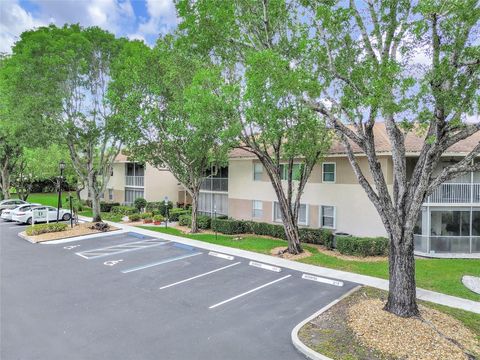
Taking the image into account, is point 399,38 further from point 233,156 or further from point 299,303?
point 233,156

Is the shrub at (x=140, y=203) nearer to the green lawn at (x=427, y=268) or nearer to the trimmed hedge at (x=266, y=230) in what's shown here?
the trimmed hedge at (x=266, y=230)

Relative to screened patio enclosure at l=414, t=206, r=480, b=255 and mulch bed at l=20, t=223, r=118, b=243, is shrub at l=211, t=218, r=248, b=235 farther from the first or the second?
screened patio enclosure at l=414, t=206, r=480, b=255

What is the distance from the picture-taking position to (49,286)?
12062 millimetres

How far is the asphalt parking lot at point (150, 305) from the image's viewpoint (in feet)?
25.3

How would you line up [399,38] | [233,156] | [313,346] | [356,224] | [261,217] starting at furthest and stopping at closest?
1. [233,156]
2. [261,217]
3. [356,224]
4. [399,38]
5. [313,346]

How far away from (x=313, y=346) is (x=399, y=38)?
818 centimetres

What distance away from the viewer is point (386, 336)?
802cm

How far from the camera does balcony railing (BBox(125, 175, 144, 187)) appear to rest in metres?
35.9

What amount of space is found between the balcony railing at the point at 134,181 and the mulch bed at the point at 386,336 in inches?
1159

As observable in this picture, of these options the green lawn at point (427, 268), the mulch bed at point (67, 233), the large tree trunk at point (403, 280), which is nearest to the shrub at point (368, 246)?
the green lawn at point (427, 268)

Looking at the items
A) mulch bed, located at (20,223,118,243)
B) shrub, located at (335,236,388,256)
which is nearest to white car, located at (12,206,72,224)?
mulch bed, located at (20,223,118,243)

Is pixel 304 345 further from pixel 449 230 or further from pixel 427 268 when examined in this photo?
pixel 449 230

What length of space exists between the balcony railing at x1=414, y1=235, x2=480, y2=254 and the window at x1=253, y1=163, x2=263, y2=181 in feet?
35.8

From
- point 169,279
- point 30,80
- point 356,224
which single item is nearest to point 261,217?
point 356,224
